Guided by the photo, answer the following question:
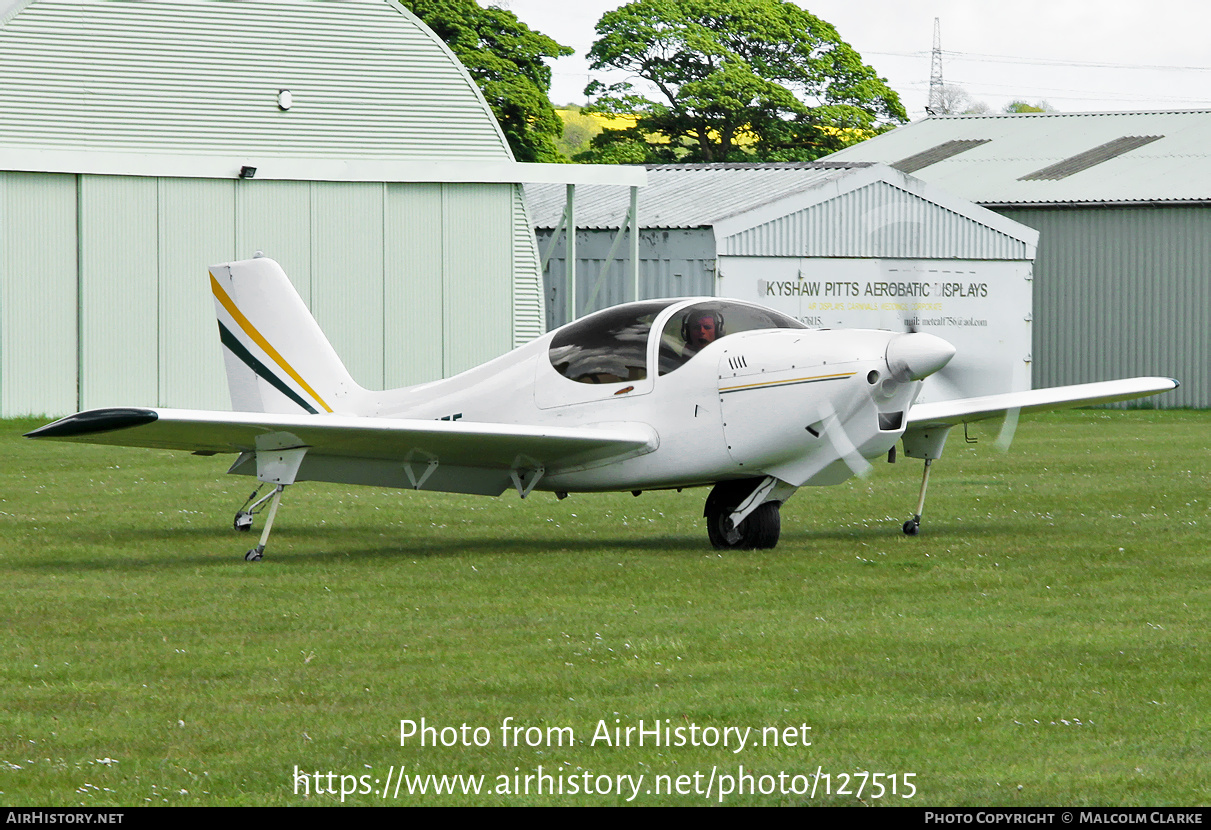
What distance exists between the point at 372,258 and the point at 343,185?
151cm

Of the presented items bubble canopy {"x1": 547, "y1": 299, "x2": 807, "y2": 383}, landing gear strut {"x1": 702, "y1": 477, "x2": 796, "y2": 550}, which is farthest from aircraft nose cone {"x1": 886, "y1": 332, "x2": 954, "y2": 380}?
landing gear strut {"x1": 702, "y1": 477, "x2": 796, "y2": 550}

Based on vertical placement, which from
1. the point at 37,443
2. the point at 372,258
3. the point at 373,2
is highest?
the point at 373,2

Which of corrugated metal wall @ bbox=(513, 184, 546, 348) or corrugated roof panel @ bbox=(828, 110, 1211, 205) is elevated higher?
corrugated roof panel @ bbox=(828, 110, 1211, 205)

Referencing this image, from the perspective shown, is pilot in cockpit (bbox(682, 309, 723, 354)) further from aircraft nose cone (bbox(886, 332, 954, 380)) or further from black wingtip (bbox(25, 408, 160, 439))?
black wingtip (bbox(25, 408, 160, 439))

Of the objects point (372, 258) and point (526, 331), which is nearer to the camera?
point (372, 258)

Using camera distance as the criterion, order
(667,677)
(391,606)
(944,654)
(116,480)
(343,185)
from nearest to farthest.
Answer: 1. (667,677)
2. (944,654)
3. (391,606)
4. (116,480)
5. (343,185)

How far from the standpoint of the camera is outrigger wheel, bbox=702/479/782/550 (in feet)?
40.1

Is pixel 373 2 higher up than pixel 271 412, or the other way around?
pixel 373 2

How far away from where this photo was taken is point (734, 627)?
8734 mm

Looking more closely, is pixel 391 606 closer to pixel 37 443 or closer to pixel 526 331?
pixel 37 443

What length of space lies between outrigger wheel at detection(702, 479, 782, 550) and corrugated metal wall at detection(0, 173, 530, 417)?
18424mm

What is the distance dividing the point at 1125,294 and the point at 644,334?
91.0ft

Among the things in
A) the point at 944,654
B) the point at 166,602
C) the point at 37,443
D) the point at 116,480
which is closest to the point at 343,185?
the point at 37,443

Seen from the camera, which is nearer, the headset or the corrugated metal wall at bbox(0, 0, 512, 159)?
the headset
